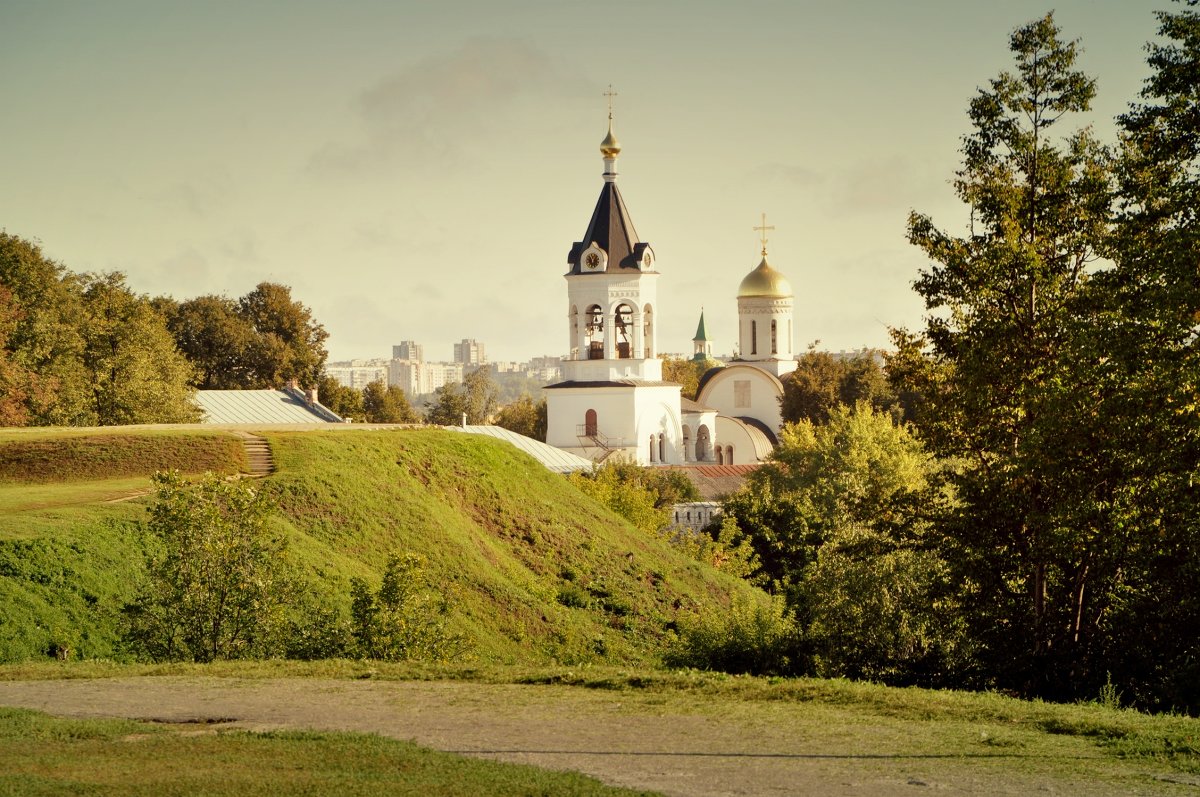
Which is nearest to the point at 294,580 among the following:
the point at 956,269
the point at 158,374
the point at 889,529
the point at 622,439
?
the point at 889,529

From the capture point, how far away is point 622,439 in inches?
2857

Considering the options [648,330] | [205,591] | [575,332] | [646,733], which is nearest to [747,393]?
[648,330]

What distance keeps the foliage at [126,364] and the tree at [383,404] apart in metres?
35.3

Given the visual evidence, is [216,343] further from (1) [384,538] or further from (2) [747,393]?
(1) [384,538]

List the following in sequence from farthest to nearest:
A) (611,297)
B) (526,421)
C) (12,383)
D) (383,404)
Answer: (526,421) → (383,404) → (611,297) → (12,383)

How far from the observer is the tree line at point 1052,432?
644 inches

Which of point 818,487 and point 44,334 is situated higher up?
point 44,334

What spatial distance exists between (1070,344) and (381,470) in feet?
56.2

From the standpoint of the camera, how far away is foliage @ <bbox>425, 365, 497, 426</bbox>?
10881cm

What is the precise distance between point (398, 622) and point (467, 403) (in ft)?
319

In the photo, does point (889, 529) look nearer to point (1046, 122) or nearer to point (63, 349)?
point (1046, 122)

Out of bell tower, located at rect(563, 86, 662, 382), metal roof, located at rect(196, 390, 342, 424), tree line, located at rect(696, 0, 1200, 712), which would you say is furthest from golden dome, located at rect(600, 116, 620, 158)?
tree line, located at rect(696, 0, 1200, 712)

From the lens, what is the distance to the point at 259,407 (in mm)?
63312

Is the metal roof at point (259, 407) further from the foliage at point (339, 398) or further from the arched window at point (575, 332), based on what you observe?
the arched window at point (575, 332)
